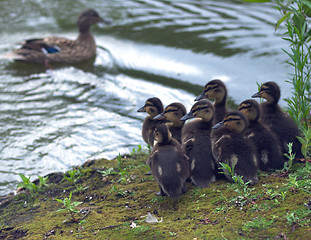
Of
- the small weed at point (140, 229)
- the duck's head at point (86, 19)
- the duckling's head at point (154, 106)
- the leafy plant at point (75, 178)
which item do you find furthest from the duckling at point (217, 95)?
the duck's head at point (86, 19)

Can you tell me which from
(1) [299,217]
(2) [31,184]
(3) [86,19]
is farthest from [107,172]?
(3) [86,19]

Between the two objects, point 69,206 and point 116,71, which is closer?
point 69,206

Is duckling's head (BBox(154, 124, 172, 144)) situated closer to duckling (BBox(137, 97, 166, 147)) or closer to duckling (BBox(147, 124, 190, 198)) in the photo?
duckling (BBox(147, 124, 190, 198))

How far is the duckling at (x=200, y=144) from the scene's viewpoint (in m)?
4.68

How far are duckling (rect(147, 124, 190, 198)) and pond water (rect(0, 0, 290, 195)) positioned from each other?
2050 millimetres

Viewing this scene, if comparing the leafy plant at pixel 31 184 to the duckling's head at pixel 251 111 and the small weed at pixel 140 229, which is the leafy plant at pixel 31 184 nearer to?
the small weed at pixel 140 229

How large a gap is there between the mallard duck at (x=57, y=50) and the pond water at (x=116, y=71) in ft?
0.78

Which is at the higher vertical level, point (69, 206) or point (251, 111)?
point (251, 111)

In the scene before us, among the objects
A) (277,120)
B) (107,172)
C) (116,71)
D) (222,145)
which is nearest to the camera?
(222,145)

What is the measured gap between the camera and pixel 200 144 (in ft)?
16.0

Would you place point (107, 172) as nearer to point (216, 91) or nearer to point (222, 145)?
point (222, 145)

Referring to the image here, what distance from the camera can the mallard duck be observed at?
9922mm

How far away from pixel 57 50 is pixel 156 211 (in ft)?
21.7

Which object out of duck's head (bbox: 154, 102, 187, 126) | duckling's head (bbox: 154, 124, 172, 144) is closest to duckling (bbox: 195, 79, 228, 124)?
duck's head (bbox: 154, 102, 187, 126)
